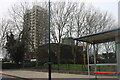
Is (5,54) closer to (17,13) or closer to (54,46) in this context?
(17,13)

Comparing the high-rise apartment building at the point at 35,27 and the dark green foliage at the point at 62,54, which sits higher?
the high-rise apartment building at the point at 35,27

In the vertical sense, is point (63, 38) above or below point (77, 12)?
below

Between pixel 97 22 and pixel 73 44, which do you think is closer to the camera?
pixel 97 22

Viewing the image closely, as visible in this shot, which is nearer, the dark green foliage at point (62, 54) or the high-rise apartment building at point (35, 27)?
Answer: the high-rise apartment building at point (35, 27)

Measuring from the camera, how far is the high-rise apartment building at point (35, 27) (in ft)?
88.7

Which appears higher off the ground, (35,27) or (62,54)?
(35,27)

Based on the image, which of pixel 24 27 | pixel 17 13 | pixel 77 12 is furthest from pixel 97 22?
pixel 17 13

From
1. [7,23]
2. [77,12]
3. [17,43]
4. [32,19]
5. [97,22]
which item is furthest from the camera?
[7,23]

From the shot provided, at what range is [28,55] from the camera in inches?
1266

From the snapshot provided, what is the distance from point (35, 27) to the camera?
95.5 ft

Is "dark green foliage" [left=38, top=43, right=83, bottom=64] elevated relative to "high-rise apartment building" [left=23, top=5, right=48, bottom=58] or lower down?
lower down

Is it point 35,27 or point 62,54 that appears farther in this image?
point 62,54

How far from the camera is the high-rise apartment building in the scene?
2705 cm

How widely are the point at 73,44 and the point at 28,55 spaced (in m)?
9.51
